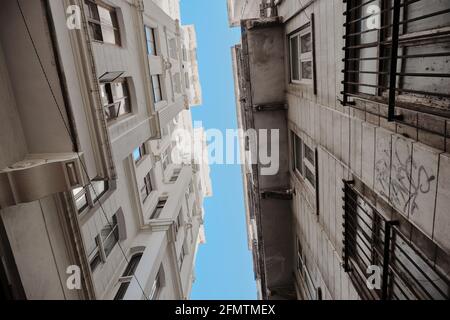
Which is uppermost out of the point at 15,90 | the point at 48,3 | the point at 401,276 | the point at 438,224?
the point at 48,3

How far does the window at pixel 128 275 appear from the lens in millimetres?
11836

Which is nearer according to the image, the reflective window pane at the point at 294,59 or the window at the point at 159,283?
the reflective window pane at the point at 294,59

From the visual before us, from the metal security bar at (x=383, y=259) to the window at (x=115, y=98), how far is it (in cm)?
821

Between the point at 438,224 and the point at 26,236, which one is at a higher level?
the point at 438,224

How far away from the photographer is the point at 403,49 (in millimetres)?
4188

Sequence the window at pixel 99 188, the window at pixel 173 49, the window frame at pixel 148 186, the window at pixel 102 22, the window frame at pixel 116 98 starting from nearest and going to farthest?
1. the window at pixel 102 22
2. the window frame at pixel 116 98
3. the window at pixel 99 188
4. the window frame at pixel 148 186
5. the window at pixel 173 49

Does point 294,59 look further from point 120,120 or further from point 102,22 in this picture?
point 102,22

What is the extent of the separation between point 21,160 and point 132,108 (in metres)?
6.82

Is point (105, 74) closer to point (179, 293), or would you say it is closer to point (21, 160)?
point (21, 160)

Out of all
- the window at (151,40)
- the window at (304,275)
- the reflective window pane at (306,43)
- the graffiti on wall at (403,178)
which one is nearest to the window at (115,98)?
the window at (151,40)

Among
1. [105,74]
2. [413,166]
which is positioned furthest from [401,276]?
[105,74]

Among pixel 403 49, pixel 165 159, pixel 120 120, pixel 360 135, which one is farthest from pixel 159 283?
pixel 403 49

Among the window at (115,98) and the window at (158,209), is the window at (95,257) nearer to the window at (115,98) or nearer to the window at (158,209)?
the window at (115,98)

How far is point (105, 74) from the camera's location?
32.3 ft
